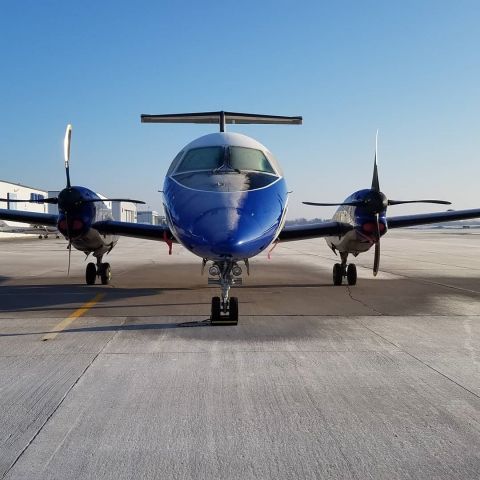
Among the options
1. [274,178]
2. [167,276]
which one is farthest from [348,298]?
[167,276]

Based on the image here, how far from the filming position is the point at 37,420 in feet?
11.9

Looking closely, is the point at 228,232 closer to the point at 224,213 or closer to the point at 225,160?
the point at 224,213

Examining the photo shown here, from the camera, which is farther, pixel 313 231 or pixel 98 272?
pixel 98 272

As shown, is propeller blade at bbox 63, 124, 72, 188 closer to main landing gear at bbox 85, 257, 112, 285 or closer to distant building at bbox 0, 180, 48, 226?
main landing gear at bbox 85, 257, 112, 285

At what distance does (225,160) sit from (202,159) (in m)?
0.43

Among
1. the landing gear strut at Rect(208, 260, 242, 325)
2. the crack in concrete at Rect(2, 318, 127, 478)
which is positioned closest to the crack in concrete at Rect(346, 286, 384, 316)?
the landing gear strut at Rect(208, 260, 242, 325)

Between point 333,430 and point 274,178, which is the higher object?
point 274,178

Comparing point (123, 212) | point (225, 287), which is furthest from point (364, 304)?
point (123, 212)

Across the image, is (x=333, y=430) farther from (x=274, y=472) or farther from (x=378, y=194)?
(x=378, y=194)

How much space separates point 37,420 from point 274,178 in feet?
17.9

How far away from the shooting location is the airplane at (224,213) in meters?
6.43

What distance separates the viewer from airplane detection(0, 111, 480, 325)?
21.1 feet

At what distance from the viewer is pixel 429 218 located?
551 inches

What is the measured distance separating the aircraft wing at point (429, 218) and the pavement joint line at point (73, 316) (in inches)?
333
